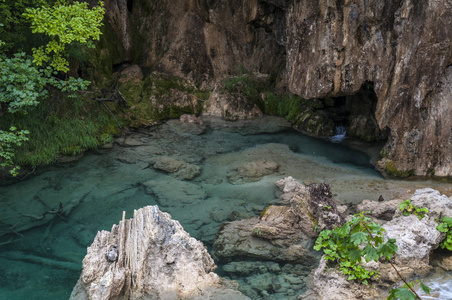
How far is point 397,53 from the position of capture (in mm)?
10227

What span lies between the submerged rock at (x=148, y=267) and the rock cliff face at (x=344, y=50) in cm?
767

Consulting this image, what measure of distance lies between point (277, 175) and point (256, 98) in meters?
7.98

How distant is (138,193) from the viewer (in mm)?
9672

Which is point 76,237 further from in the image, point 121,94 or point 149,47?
point 149,47

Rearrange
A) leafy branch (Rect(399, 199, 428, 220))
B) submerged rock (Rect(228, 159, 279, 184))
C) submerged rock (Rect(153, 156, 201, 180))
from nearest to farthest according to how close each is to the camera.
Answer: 1. leafy branch (Rect(399, 199, 428, 220))
2. submerged rock (Rect(228, 159, 279, 184))
3. submerged rock (Rect(153, 156, 201, 180))

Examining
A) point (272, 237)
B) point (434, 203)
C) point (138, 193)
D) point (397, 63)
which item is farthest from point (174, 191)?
point (397, 63)

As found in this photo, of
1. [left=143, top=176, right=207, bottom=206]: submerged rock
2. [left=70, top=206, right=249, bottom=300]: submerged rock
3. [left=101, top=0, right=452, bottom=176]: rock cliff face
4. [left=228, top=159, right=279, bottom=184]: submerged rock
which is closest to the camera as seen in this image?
[left=70, top=206, right=249, bottom=300]: submerged rock

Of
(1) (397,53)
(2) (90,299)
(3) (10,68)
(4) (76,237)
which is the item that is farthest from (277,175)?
(3) (10,68)

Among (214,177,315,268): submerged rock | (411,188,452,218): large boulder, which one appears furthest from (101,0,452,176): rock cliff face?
(214,177,315,268): submerged rock

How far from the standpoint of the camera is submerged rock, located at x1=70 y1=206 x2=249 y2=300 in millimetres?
5143

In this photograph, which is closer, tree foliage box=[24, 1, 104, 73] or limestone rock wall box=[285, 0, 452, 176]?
tree foliage box=[24, 1, 104, 73]

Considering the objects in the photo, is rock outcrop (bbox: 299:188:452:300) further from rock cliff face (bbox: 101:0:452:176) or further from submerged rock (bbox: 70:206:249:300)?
rock cliff face (bbox: 101:0:452:176)

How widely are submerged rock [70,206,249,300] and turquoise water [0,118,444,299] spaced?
908 millimetres

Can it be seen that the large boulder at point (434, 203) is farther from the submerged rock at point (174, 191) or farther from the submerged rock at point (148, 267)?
the submerged rock at point (174, 191)
